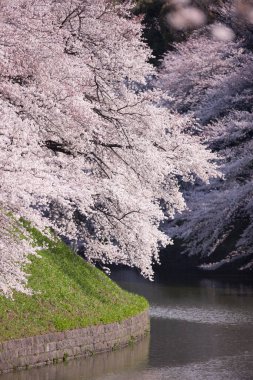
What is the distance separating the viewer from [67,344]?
62.5ft

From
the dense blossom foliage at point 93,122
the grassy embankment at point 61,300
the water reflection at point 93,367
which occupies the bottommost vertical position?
the water reflection at point 93,367

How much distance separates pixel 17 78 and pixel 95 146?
10.4 ft

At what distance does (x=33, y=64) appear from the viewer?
2242 cm

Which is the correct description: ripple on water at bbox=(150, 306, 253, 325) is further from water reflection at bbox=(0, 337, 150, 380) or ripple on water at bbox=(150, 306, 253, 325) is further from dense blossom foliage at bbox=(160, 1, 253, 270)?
dense blossom foliage at bbox=(160, 1, 253, 270)

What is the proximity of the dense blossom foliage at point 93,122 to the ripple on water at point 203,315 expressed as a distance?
254cm

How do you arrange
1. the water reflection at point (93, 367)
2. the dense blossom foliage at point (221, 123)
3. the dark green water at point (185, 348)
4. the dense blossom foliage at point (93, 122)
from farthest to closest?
the dense blossom foliage at point (221, 123)
the dense blossom foliage at point (93, 122)
the dark green water at point (185, 348)
the water reflection at point (93, 367)

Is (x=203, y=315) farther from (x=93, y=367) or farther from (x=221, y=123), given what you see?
(x=221, y=123)

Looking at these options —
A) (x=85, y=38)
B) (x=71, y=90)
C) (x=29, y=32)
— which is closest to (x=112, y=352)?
(x=71, y=90)

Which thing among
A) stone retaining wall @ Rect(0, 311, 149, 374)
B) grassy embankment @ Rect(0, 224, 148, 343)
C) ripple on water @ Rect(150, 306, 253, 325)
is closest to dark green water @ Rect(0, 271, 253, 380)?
ripple on water @ Rect(150, 306, 253, 325)

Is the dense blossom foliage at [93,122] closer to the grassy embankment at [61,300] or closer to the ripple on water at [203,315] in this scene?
the grassy embankment at [61,300]

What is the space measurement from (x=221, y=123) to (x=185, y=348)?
20.2 m

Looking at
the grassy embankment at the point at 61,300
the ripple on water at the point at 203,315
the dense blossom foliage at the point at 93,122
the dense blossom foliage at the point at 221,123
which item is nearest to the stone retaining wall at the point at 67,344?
the grassy embankment at the point at 61,300

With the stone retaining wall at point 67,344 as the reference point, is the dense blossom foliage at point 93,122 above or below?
above

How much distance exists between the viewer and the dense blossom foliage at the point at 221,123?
37.7m
